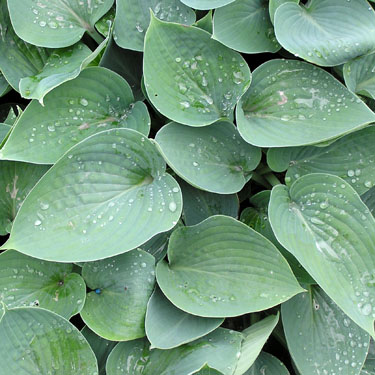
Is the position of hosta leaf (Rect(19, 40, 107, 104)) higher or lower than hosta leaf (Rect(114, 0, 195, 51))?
lower

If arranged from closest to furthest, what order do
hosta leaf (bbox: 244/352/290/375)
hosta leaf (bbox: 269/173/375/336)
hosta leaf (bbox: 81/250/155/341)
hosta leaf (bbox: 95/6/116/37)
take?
hosta leaf (bbox: 269/173/375/336) < hosta leaf (bbox: 81/250/155/341) < hosta leaf (bbox: 244/352/290/375) < hosta leaf (bbox: 95/6/116/37)

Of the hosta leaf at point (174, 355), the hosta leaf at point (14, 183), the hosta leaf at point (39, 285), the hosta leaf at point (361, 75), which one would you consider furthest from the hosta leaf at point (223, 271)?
the hosta leaf at point (361, 75)

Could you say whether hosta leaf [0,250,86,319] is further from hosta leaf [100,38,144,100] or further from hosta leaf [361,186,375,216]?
hosta leaf [361,186,375,216]

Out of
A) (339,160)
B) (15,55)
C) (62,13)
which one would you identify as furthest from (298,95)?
(15,55)

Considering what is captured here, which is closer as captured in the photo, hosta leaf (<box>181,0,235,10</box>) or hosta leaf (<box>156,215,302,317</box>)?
hosta leaf (<box>156,215,302,317</box>)

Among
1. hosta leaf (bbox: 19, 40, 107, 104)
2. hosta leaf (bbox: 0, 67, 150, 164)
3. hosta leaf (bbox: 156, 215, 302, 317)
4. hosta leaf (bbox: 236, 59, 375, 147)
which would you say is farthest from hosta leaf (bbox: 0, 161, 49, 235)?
hosta leaf (bbox: 236, 59, 375, 147)

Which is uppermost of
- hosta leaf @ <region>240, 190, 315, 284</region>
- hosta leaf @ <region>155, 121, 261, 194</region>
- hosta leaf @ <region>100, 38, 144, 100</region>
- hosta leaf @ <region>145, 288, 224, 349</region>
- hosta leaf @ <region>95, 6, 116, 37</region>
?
hosta leaf @ <region>95, 6, 116, 37</region>

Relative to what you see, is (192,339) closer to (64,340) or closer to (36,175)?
(64,340)

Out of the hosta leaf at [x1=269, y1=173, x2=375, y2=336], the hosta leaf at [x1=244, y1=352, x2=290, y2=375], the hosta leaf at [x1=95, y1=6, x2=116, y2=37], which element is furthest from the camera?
the hosta leaf at [x1=95, y1=6, x2=116, y2=37]

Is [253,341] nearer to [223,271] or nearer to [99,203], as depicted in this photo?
[223,271]
